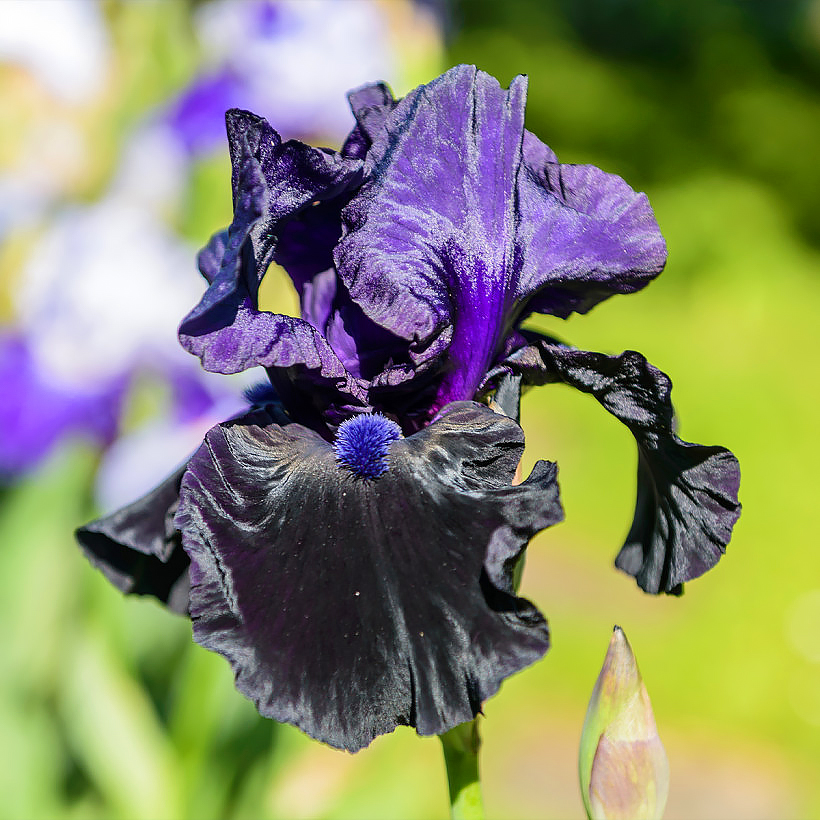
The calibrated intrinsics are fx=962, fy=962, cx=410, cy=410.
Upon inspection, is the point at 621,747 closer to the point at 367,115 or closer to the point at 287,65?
the point at 367,115

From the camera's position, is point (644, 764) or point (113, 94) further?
point (113, 94)

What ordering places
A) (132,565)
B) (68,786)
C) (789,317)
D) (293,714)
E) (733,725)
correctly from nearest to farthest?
(293,714), (132,565), (68,786), (733,725), (789,317)

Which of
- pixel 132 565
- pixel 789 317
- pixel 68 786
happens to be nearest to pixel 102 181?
pixel 68 786

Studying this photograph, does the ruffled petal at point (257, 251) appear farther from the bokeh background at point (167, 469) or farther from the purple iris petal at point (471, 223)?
the bokeh background at point (167, 469)

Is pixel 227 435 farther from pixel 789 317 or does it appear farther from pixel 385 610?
pixel 789 317

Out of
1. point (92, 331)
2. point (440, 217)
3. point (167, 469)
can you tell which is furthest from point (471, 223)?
point (92, 331)

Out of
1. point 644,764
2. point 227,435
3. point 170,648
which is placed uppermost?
point 227,435

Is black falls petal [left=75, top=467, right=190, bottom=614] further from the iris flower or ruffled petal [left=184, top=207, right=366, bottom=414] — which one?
ruffled petal [left=184, top=207, right=366, bottom=414]
